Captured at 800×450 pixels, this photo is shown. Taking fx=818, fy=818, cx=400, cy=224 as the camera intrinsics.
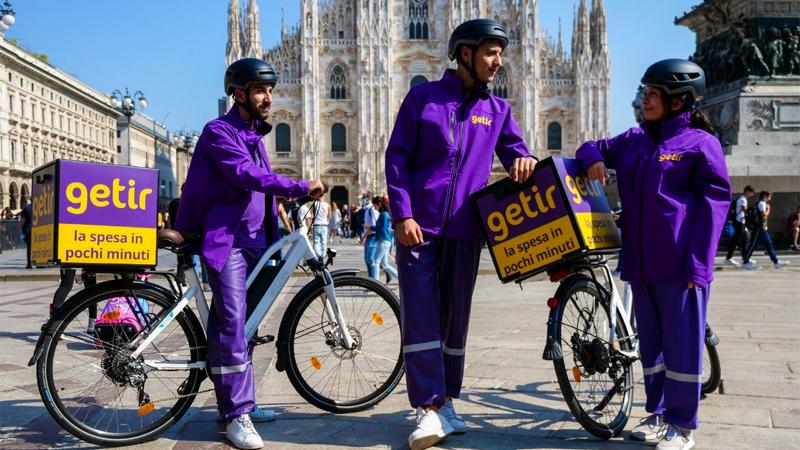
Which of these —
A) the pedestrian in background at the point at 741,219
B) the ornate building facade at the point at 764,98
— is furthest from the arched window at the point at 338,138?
the pedestrian in background at the point at 741,219

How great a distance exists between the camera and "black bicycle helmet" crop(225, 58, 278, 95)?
11.2ft

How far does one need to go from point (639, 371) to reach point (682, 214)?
5.85 feet

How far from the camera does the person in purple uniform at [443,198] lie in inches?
126

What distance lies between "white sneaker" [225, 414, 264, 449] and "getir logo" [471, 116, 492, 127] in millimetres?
1477

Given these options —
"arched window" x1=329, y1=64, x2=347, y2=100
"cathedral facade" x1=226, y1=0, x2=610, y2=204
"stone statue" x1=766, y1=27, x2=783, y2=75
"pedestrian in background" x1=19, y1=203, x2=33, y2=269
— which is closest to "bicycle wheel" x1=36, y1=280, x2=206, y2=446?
"pedestrian in background" x1=19, y1=203, x2=33, y2=269

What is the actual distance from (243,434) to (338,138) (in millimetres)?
45959

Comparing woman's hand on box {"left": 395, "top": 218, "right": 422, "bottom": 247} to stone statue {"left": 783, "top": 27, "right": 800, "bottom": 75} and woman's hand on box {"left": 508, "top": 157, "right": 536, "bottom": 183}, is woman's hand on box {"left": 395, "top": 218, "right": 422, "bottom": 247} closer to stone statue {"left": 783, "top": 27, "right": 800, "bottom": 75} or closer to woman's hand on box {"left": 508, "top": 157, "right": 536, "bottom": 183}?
woman's hand on box {"left": 508, "top": 157, "right": 536, "bottom": 183}

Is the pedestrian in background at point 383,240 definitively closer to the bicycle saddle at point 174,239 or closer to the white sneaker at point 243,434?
the bicycle saddle at point 174,239

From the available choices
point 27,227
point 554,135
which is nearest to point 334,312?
point 27,227

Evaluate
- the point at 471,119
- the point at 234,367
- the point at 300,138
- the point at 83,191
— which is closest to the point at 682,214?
the point at 471,119

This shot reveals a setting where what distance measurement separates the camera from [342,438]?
320 centimetres

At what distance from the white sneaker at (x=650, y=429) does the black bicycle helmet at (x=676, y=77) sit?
4.08ft

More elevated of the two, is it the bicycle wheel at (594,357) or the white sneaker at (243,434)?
the bicycle wheel at (594,357)

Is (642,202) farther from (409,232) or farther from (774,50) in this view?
(774,50)
